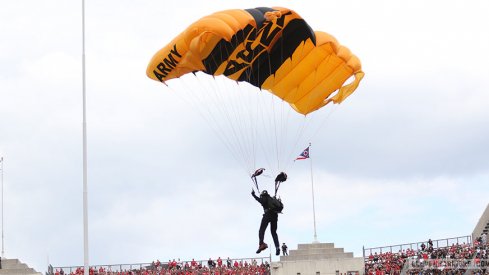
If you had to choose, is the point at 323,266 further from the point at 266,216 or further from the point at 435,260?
the point at 266,216

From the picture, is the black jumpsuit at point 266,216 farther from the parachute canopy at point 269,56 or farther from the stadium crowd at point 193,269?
the stadium crowd at point 193,269

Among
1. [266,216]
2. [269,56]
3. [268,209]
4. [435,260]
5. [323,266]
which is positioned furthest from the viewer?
[323,266]

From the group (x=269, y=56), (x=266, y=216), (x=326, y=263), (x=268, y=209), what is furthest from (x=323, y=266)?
(x=268, y=209)

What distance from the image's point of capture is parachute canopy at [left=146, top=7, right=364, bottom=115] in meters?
31.7

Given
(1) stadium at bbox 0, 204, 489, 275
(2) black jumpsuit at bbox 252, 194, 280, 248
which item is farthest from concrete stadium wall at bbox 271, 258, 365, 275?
(2) black jumpsuit at bbox 252, 194, 280, 248

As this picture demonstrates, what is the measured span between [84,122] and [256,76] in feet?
18.0

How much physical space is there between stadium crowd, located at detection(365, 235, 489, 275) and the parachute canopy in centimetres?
1009

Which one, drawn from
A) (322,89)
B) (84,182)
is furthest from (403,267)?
(84,182)

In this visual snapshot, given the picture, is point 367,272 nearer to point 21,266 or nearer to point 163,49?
point 21,266

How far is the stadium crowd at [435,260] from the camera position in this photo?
4184cm

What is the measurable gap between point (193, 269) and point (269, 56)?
16674mm

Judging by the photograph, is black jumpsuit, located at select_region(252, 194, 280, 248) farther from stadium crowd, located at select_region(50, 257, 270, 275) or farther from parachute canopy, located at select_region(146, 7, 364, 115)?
stadium crowd, located at select_region(50, 257, 270, 275)

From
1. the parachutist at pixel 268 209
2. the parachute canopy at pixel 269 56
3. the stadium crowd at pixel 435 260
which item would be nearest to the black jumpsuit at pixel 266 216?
the parachutist at pixel 268 209

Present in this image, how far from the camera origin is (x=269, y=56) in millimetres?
34312
